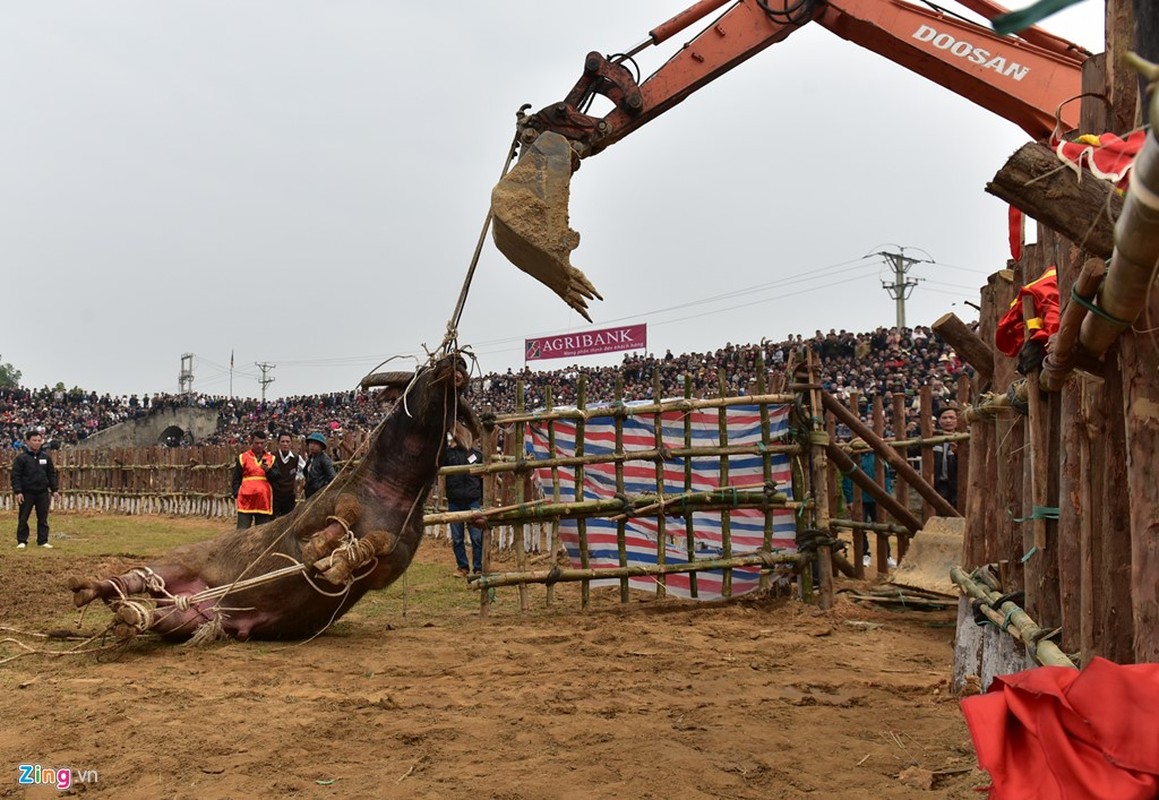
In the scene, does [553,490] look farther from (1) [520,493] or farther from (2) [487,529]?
(2) [487,529]

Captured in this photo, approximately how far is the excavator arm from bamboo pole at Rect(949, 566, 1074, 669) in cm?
285

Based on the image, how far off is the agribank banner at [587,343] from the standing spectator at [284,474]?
1566cm

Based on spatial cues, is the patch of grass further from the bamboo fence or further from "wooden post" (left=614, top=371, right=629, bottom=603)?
"wooden post" (left=614, top=371, right=629, bottom=603)

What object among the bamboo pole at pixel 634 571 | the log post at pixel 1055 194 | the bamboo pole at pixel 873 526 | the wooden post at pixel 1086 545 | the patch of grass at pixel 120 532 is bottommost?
the patch of grass at pixel 120 532

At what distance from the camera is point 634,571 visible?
7.30 metres

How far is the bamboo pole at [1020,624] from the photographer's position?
2831 millimetres

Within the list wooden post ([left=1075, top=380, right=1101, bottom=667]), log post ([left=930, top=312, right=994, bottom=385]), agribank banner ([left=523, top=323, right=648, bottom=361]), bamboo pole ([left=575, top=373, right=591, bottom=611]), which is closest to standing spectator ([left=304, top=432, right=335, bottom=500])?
bamboo pole ([left=575, top=373, right=591, bottom=611])

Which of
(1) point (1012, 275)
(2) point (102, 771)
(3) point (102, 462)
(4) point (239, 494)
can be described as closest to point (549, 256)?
(1) point (1012, 275)

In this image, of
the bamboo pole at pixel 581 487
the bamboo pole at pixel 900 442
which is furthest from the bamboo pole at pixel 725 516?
the bamboo pole at pixel 900 442

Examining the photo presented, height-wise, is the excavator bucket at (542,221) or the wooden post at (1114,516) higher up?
the excavator bucket at (542,221)

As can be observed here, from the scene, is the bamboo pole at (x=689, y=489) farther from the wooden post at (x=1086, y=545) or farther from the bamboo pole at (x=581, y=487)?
the wooden post at (x=1086, y=545)

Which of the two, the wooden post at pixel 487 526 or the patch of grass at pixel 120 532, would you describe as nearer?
the wooden post at pixel 487 526

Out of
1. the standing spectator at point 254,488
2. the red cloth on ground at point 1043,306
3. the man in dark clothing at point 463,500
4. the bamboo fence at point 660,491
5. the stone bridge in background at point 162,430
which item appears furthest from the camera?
the stone bridge in background at point 162,430

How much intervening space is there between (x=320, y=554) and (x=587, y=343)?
70.0 ft
